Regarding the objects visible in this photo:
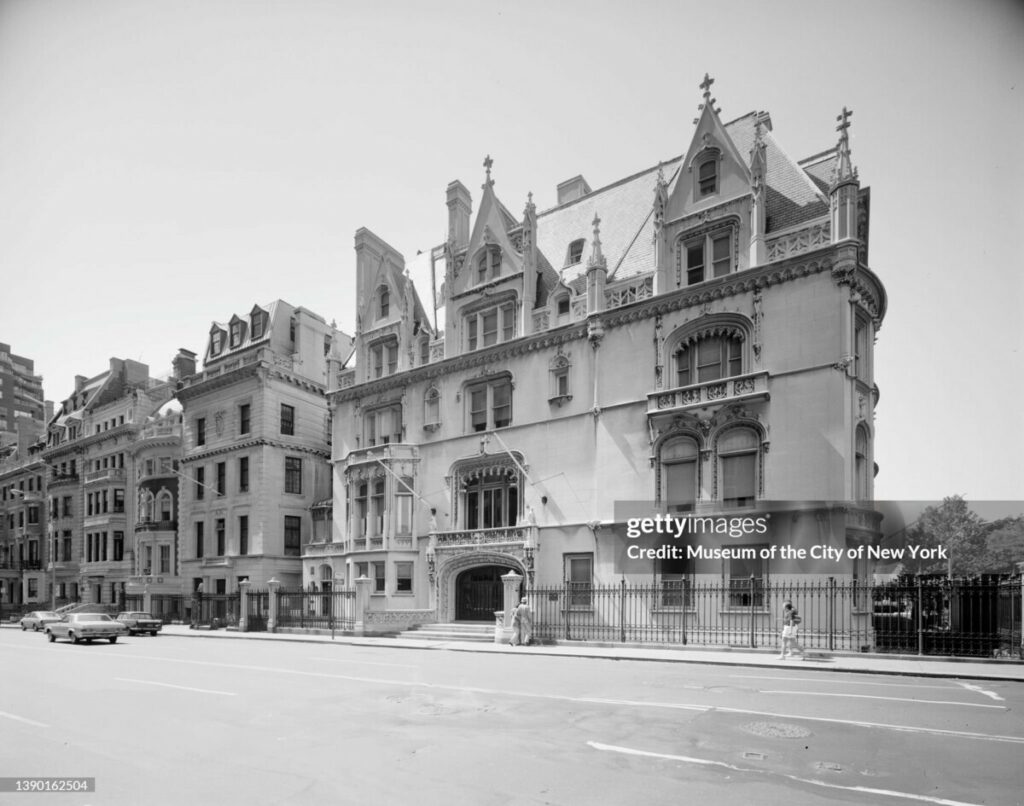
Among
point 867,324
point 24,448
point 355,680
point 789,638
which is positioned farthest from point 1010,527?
point 24,448

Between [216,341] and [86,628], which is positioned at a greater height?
[216,341]

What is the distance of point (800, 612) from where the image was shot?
23.3 m

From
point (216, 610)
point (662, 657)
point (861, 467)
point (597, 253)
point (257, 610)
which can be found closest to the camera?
point (662, 657)

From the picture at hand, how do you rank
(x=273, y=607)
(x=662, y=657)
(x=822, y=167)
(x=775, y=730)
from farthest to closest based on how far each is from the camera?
(x=273, y=607)
(x=822, y=167)
(x=662, y=657)
(x=775, y=730)

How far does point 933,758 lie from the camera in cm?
846

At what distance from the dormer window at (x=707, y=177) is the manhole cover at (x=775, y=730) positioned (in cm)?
2245

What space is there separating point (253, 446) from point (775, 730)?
38.9 meters

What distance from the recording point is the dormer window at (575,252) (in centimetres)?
3375

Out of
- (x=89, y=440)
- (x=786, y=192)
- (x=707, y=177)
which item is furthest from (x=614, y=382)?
(x=89, y=440)

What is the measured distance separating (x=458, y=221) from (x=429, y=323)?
5765 millimetres

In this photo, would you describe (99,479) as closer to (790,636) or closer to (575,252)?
(575,252)

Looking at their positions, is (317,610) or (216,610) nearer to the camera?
(317,610)

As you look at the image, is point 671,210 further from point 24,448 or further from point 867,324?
point 24,448

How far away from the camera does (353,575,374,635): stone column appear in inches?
1241
